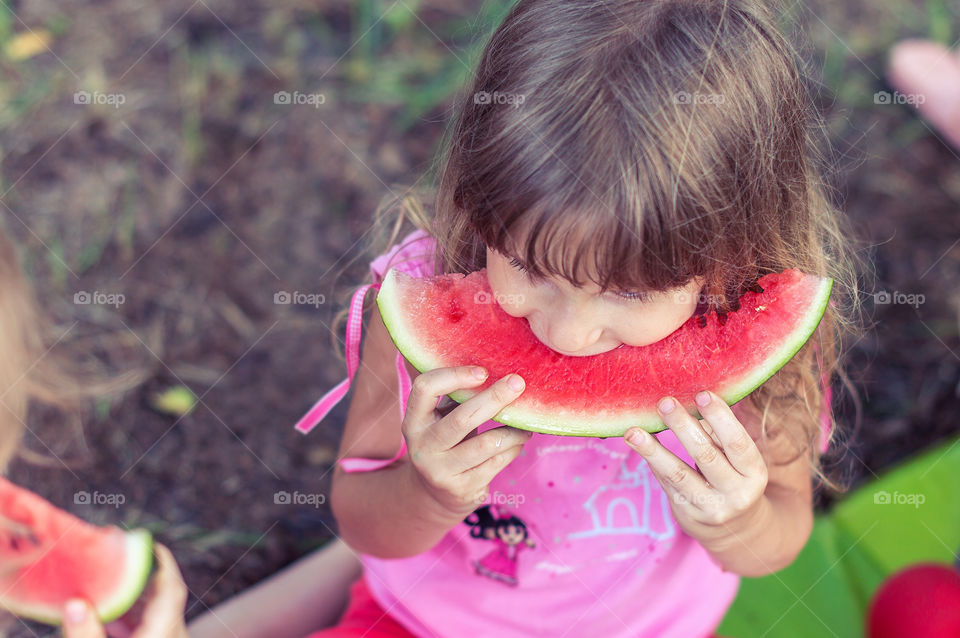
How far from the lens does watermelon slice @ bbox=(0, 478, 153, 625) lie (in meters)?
1.96

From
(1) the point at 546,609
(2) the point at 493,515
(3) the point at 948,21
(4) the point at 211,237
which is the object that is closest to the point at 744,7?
(2) the point at 493,515

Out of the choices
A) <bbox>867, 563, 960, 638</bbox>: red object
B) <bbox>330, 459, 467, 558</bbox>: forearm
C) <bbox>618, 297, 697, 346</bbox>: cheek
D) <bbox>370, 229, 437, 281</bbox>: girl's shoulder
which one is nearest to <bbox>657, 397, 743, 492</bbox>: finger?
<bbox>618, 297, 697, 346</bbox>: cheek

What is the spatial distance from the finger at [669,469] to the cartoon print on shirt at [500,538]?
46 cm

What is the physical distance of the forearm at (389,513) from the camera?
1785mm

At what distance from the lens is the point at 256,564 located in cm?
291

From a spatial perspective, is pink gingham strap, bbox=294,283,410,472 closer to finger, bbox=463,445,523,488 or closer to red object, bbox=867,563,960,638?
finger, bbox=463,445,523,488

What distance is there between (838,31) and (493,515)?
3.06 metres

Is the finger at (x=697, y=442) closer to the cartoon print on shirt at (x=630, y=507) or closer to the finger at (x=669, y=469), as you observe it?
the finger at (x=669, y=469)

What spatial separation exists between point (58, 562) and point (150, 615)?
1.04 ft

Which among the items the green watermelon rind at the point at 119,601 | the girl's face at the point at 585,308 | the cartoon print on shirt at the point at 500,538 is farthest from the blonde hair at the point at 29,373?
the girl's face at the point at 585,308

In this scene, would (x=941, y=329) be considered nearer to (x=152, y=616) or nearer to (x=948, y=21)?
(x=948, y=21)

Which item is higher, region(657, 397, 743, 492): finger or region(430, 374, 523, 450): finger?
region(430, 374, 523, 450): finger

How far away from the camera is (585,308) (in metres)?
1.40

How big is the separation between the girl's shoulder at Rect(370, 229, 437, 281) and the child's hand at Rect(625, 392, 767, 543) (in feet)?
2.14
